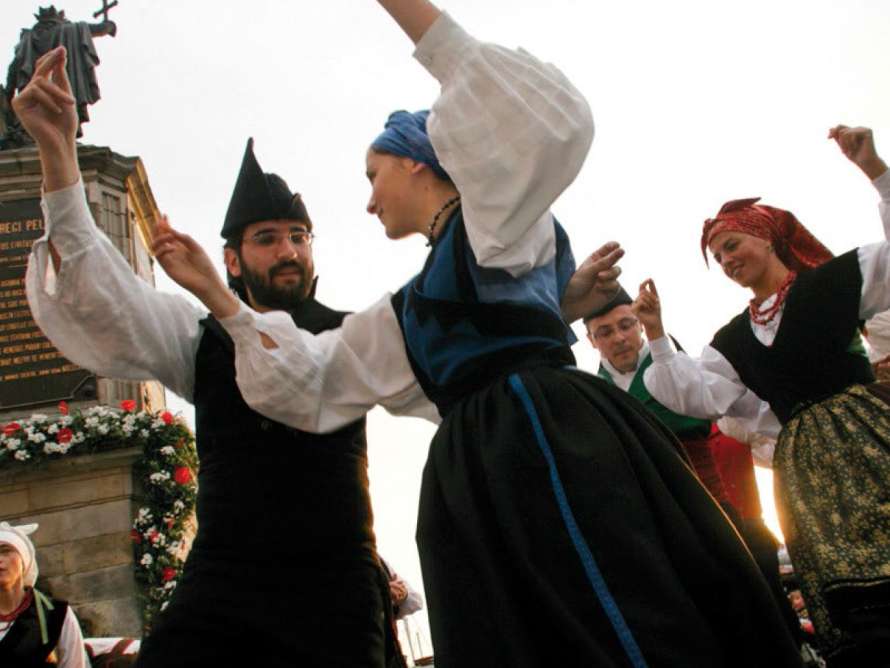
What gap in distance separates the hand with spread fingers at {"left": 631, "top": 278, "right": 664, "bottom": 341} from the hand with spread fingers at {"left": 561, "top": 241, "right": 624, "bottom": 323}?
4.34ft

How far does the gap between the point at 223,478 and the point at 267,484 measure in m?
0.13

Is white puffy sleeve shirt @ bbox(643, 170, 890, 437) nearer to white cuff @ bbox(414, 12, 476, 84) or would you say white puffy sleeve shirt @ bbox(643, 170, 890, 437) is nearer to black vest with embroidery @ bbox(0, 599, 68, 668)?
white cuff @ bbox(414, 12, 476, 84)

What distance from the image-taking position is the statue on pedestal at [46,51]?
9.30 meters

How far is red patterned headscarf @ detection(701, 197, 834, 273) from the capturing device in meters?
3.64

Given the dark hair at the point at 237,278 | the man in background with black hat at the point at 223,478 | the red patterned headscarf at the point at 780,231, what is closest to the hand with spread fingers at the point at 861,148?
the red patterned headscarf at the point at 780,231

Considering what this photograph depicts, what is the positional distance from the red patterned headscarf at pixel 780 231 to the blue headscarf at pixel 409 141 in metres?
1.93

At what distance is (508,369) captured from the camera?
1734mm

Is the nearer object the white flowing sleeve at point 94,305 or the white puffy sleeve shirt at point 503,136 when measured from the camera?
the white puffy sleeve shirt at point 503,136

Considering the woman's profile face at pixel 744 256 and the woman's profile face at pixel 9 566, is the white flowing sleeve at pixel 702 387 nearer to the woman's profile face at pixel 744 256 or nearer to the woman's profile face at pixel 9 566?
the woman's profile face at pixel 744 256

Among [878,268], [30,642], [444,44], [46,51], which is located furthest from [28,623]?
[46,51]

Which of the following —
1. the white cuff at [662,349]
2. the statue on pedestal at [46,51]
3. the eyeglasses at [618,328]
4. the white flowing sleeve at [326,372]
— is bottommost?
the white flowing sleeve at [326,372]

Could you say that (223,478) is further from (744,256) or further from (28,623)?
(28,623)

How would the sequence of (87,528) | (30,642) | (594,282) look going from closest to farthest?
1. (594,282)
2. (30,642)
3. (87,528)

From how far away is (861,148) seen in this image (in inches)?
121
